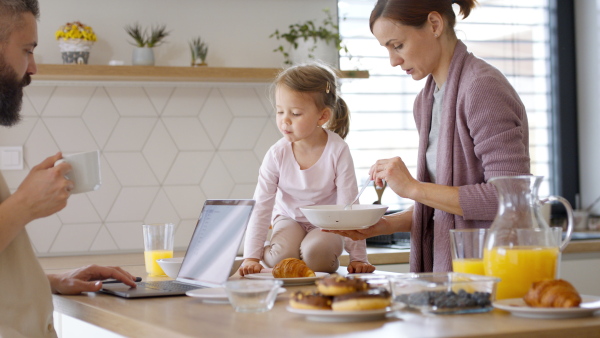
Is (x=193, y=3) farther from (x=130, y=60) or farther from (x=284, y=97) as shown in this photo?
(x=284, y=97)

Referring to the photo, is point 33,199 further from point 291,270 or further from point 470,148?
point 470,148

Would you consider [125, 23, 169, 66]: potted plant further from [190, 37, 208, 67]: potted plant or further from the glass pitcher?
the glass pitcher

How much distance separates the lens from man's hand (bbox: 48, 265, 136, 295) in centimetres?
151

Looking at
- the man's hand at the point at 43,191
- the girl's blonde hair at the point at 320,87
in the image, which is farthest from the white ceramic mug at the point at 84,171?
the girl's blonde hair at the point at 320,87

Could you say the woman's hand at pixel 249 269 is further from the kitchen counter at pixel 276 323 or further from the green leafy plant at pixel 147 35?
the green leafy plant at pixel 147 35

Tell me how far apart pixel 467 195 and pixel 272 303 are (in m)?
0.67

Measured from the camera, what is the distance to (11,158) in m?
2.93

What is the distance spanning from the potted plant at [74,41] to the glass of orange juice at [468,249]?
2.01 metres

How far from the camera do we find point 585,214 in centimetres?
368

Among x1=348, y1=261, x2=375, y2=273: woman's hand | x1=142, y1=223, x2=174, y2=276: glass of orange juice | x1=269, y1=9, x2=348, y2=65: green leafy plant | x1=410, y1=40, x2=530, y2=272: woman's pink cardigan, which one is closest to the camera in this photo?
x1=410, y1=40, x2=530, y2=272: woman's pink cardigan

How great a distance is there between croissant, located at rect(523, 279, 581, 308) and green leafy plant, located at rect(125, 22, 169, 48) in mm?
2246

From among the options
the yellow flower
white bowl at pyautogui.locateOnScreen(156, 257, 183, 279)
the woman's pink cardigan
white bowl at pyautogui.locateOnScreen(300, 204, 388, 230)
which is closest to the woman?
the woman's pink cardigan

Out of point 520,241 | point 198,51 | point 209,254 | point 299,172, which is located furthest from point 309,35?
point 520,241

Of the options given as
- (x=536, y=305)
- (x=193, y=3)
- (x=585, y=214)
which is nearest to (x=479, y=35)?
(x=585, y=214)
